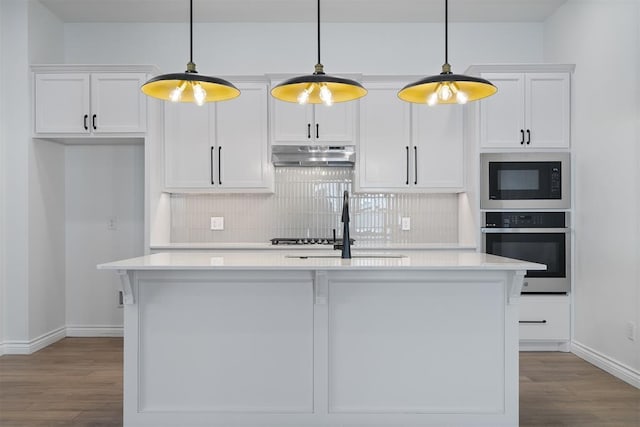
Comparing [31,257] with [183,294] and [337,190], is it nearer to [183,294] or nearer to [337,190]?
[183,294]

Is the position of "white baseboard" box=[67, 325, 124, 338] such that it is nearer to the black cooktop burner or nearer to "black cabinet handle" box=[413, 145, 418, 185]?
the black cooktop burner

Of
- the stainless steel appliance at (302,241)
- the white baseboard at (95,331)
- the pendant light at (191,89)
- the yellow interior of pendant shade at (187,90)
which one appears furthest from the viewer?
the white baseboard at (95,331)

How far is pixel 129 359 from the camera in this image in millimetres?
2613

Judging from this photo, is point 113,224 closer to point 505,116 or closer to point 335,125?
point 335,125

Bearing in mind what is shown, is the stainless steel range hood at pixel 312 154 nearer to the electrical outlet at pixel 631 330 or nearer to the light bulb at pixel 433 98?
the light bulb at pixel 433 98

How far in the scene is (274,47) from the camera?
15.8 ft

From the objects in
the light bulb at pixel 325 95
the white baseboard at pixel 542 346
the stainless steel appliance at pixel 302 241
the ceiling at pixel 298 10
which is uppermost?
the ceiling at pixel 298 10

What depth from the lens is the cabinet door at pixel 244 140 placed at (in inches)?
177

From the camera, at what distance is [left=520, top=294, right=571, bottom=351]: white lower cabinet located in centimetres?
423

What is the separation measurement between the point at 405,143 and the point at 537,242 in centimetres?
144

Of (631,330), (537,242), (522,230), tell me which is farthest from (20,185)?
(631,330)

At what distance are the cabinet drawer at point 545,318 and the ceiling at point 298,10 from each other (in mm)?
2624

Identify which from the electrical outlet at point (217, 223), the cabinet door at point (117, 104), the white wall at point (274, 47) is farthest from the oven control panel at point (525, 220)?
the cabinet door at point (117, 104)

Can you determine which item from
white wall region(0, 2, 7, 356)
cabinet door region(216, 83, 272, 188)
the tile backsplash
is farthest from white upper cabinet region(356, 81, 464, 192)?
white wall region(0, 2, 7, 356)
